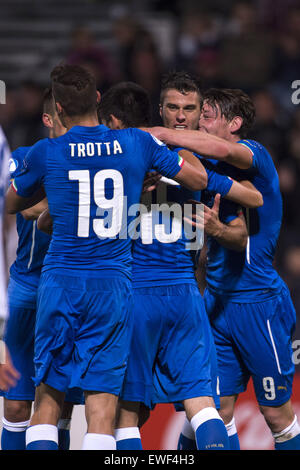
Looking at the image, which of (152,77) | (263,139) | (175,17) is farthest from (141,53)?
(175,17)

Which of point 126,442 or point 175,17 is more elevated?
point 175,17

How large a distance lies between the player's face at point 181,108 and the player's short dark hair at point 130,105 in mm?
279

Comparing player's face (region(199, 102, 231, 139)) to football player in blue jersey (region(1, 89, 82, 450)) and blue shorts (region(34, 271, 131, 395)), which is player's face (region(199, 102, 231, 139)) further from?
blue shorts (region(34, 271, 131, 395))

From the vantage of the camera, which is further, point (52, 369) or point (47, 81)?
point (47, 81)

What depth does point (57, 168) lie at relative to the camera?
149 inches

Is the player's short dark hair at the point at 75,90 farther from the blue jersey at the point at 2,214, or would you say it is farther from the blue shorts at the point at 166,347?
the blue shorts at the point at 166,347

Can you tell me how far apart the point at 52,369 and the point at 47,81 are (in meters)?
7.14

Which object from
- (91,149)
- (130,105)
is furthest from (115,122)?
(91,149)

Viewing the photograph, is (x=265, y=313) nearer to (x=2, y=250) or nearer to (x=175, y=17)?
(x=2, y=250)

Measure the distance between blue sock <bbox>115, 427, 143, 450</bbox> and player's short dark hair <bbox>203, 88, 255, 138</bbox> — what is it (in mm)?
1836

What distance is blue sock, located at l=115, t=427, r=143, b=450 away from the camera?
13.4 ft

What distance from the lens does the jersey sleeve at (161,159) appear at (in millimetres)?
3902

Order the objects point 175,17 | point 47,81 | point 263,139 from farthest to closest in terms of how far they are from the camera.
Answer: point 175,17, point 47,81, point 263,139
